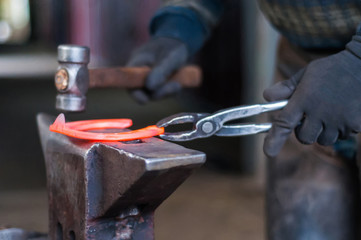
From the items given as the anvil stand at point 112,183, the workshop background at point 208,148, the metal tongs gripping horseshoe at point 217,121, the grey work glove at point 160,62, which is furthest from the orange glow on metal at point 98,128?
the workshop background at point 208,148

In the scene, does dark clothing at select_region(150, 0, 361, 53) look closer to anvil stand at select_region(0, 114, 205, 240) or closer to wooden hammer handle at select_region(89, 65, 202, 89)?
wooden hammer handle at select_region(89, 65, 202, 89)

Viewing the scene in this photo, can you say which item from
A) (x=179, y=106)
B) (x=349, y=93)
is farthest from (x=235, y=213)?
(x=179, y=106)

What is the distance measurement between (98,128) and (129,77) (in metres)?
0.53

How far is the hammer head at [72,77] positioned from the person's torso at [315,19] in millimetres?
509

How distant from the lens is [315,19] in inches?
54.0

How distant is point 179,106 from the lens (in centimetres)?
574

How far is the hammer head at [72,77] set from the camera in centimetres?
126

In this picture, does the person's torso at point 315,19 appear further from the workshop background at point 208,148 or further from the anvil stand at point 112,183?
the workshop background at point 208,148

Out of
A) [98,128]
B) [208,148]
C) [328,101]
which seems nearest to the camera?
[98,128]

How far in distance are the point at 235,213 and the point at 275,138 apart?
1894 mm

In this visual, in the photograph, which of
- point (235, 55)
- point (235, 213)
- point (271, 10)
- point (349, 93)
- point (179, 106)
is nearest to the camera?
point (349, 93)

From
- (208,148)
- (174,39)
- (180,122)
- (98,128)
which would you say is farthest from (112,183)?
(208,148)

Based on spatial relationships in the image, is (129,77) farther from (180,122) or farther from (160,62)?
(180,122)

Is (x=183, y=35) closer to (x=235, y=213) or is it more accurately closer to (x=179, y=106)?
(x=235, y=213)
